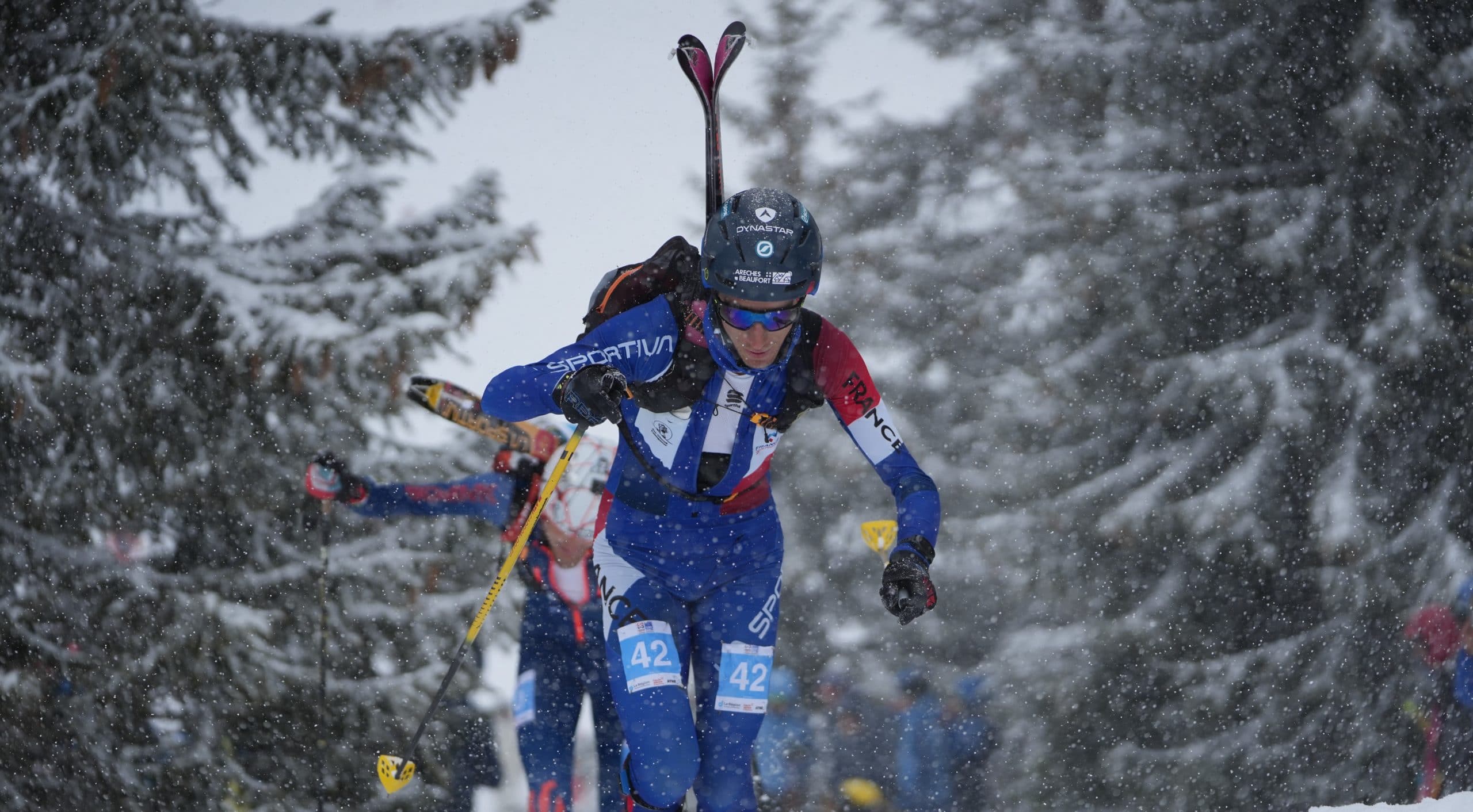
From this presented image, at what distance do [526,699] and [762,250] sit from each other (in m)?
3.07

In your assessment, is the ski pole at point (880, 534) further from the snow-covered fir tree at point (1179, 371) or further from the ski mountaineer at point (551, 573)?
the snow-covered fir tree at point (1179, 371)

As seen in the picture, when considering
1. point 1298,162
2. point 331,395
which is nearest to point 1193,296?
point 1298,162

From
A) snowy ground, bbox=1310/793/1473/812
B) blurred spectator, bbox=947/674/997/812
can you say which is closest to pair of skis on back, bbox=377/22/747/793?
snowy ground, bbox=1310/793/1473/812

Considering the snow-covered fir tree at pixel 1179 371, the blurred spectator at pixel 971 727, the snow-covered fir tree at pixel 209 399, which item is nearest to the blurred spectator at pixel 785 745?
the snow-covered fir tree at pixel 1179 371

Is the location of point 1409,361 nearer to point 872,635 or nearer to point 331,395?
point 872,635

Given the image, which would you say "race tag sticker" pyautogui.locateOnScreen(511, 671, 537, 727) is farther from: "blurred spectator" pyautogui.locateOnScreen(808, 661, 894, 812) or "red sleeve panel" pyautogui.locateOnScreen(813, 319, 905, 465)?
"blurred spectator" pyautogui.locateOnScreen(808, 661, 894, 812)

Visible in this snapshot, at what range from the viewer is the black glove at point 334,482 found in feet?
17.1

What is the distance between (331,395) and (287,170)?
1940mm

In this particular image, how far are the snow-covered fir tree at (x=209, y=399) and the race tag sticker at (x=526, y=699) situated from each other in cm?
329

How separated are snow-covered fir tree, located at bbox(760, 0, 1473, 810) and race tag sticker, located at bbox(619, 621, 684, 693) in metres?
6.61

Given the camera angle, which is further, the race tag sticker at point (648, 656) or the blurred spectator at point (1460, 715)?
the blurred spectator at point (1460, 715)

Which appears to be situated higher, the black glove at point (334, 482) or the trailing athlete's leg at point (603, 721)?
the black glove at point (334, 482)

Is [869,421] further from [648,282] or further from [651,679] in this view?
[651,679]

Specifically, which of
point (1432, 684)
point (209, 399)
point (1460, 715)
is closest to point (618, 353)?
point (209, 399)
